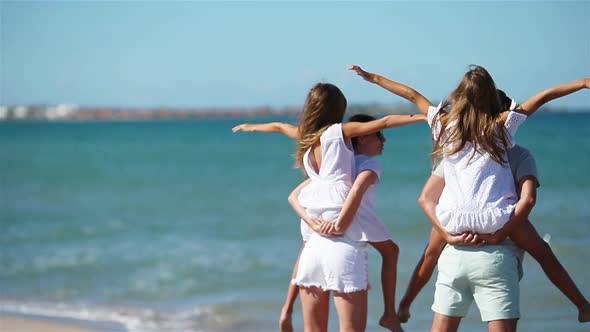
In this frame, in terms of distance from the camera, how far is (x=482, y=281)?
3.89 meters

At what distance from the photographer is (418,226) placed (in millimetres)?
11961

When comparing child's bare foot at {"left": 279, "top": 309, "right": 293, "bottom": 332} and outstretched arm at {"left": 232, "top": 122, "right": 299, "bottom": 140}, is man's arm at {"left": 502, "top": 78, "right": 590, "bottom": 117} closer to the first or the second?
outstretched arm at {"left": 232, "top": 122, "right": 299, "bottom": 140}

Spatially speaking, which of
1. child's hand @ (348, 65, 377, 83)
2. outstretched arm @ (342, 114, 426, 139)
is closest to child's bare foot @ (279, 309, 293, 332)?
outstretched arm @ (342, 114, 426, 139)

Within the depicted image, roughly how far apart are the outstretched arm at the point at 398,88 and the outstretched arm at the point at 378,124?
3.1 inches

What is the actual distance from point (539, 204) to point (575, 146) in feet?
66.1

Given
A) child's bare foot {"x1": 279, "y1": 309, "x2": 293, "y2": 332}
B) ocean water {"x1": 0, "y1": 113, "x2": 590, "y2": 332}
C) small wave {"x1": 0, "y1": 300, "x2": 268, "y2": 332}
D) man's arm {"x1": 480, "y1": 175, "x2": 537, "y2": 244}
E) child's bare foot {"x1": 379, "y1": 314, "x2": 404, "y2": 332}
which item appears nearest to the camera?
man's arm {"x1": 480, "y1": 175, "x2": 537, "y2": 244}

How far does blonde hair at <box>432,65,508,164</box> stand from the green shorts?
460 mm

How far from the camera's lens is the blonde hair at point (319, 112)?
4.26 m

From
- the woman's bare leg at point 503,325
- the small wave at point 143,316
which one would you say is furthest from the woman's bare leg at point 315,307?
the small wave at point 143,316

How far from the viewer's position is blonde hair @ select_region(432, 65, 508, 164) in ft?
12.7

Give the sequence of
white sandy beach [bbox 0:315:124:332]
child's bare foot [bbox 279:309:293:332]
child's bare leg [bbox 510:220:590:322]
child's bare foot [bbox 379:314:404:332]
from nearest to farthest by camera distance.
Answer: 1. child's bare leg [bbox 510:220:590:322]
2. child's bare foot [bbox 379:314:404:332]
3. child's bare foot [bbox 279:309:293:332]
4. white sandy beach [bbox 0:315:124:332]

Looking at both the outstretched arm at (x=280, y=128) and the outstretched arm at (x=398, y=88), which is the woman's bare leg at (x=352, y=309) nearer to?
the outstretched arm at (x=280, y=128)

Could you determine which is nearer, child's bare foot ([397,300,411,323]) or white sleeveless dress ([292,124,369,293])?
white sleeveless dress ([292,124,369,293])

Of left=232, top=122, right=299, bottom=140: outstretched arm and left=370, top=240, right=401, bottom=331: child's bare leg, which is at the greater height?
left=232, top=122, right=299, bottom=140: outstretched arm
